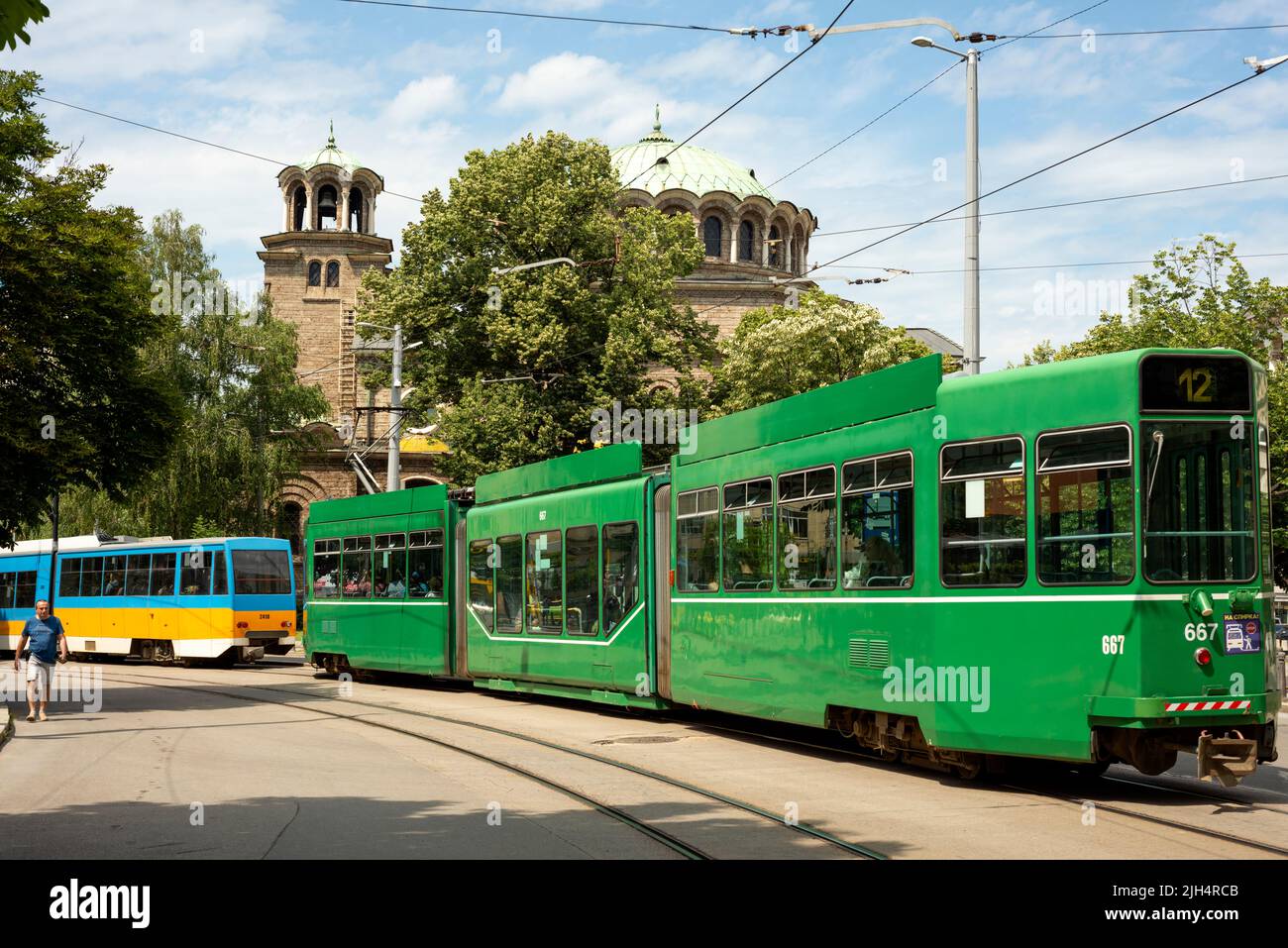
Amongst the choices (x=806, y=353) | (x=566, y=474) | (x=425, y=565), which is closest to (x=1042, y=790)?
(x=566, y=474)

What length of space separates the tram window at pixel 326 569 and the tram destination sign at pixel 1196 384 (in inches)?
718

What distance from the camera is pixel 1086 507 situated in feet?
32.2

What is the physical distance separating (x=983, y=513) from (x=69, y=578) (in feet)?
95.0

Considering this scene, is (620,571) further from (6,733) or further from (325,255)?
(325,255)

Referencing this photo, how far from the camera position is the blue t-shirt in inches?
699

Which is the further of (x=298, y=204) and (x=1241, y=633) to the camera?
(x=298, y=204)

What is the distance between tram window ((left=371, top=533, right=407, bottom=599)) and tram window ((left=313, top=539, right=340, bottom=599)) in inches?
72.4

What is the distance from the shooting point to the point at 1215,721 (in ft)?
31.4

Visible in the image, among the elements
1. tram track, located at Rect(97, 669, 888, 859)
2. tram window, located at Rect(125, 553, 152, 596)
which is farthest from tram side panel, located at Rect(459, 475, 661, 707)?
tram window, located at Rect(125, 553, 152, 596)

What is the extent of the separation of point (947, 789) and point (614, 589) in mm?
6706

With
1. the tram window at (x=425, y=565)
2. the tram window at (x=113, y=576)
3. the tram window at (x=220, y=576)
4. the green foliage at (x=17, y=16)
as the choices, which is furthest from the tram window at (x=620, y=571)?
the tram window at (x=113, y=576)

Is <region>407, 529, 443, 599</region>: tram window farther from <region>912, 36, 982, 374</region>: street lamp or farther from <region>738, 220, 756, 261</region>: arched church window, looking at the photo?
<region>738, 220, 756, 261</region>: arched church window

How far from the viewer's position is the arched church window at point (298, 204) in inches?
2832

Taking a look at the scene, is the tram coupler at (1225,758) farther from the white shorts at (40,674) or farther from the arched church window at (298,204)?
the arched church window at (298,204)
